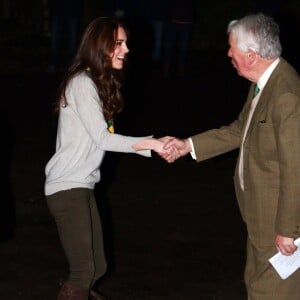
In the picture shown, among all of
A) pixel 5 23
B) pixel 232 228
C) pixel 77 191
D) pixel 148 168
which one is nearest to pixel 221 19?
pixel 5 23

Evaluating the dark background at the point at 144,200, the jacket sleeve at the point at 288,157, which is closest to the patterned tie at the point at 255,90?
the jacket sleeve at the point at 288,157

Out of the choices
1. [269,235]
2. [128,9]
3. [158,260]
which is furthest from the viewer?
[128,9]

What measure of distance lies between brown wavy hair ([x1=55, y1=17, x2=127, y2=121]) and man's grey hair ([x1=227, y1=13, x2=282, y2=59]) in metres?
0.88

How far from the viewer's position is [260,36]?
4.53 meters

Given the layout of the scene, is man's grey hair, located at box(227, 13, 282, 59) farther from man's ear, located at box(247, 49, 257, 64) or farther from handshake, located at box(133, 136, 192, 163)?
handshake, located at box(133, 136, 192, 163)

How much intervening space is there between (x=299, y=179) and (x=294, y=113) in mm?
328

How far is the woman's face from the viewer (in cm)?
517

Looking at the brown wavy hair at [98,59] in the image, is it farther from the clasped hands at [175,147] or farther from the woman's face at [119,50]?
the clasped hands at [175,147]

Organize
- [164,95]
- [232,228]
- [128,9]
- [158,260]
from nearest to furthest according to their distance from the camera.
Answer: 1. [158,260]
2. [232,228]
3. [164,95]
4. [128,9]

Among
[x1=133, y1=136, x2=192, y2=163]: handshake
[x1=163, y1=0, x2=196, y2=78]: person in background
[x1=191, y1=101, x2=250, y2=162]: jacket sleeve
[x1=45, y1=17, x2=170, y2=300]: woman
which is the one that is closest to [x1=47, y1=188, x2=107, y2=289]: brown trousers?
[x1=45, y1=17, x2=170, y2=300]: woman

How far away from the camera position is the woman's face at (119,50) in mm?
5168

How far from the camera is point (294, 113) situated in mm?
4398

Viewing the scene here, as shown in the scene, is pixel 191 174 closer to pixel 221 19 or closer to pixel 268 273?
pixel 268 273

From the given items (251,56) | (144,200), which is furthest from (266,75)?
(144,200)
